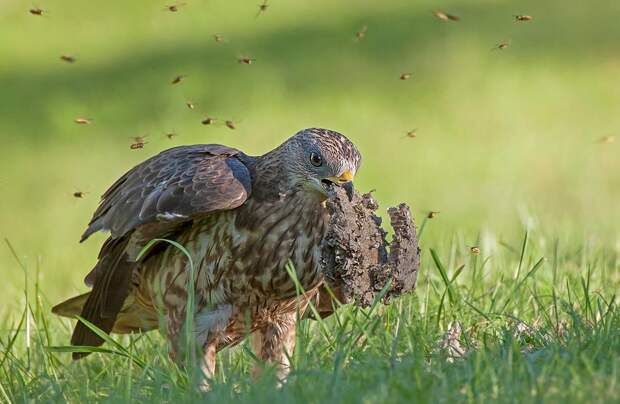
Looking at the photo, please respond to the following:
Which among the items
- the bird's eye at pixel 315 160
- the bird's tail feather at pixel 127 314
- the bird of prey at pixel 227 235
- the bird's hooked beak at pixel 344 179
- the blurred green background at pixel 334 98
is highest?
the bird's eye at pixel 315 160

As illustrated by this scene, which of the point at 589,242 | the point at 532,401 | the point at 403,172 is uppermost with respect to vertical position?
the point at 532,401

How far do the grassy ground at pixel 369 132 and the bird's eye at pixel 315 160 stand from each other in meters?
0.66

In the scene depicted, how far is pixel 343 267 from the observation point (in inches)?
217

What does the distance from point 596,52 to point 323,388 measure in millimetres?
11143

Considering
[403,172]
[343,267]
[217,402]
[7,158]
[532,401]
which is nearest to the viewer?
[532,401]

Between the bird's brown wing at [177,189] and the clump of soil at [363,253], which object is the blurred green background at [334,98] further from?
the clump of soil at [363,253]

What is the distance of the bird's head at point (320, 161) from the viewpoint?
5754 millimetres

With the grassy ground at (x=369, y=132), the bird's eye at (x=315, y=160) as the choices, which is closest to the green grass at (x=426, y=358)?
the grassy ground at (x=369, y=132)

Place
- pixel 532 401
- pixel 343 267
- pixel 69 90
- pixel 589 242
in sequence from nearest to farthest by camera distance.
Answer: pixel 532 401, pixel 343 267, pixel 589 242, pixel 69 90

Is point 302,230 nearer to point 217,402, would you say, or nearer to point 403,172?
point 217,402

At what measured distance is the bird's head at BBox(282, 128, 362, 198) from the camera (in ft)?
18.9

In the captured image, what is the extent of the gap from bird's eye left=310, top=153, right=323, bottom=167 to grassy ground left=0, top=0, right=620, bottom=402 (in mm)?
663

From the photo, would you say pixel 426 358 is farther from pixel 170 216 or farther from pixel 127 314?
pixel 127 314

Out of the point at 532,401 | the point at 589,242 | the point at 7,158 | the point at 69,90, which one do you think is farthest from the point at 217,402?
the point at 69,90
